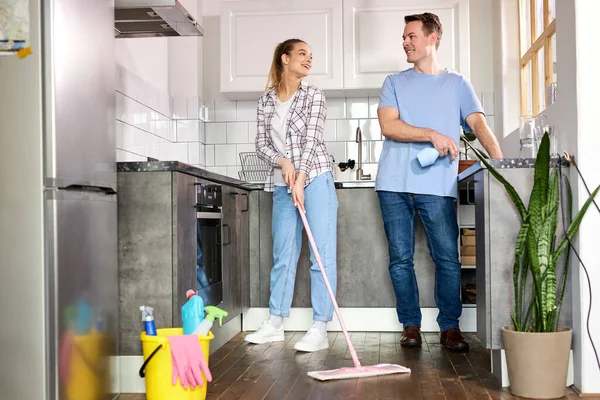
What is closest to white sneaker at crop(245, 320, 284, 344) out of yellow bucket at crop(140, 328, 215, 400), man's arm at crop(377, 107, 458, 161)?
man's arm at crop(377, 107, 458, 161)

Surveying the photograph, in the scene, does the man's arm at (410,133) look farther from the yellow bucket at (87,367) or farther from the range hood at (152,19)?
the yellow bucket at (87,367)

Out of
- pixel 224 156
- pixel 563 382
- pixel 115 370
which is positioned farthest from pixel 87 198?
pixel 224 156

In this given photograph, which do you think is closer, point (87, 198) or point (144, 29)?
point (87, 198)

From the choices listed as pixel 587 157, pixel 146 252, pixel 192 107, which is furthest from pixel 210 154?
pixel 587 157

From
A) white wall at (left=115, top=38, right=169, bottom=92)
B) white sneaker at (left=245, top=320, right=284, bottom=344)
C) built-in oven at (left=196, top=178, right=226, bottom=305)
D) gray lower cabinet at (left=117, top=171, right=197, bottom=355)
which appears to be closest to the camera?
gray lower cabinet at (left=117, top=171, right=197, bottom=355)

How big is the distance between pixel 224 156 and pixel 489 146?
2256 millimetres

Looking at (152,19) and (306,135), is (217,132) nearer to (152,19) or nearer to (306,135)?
(306,135)

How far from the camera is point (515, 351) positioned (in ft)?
8.74

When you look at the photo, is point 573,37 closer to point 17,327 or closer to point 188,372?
point 188,372

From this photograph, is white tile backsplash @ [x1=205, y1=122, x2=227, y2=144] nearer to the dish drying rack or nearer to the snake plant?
the dish drying rack

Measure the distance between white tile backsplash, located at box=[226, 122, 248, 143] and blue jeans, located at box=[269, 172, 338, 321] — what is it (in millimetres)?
1607

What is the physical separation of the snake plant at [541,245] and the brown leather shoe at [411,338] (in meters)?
0.99

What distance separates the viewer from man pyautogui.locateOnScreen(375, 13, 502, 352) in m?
3.58

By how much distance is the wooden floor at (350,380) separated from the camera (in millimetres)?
2742
